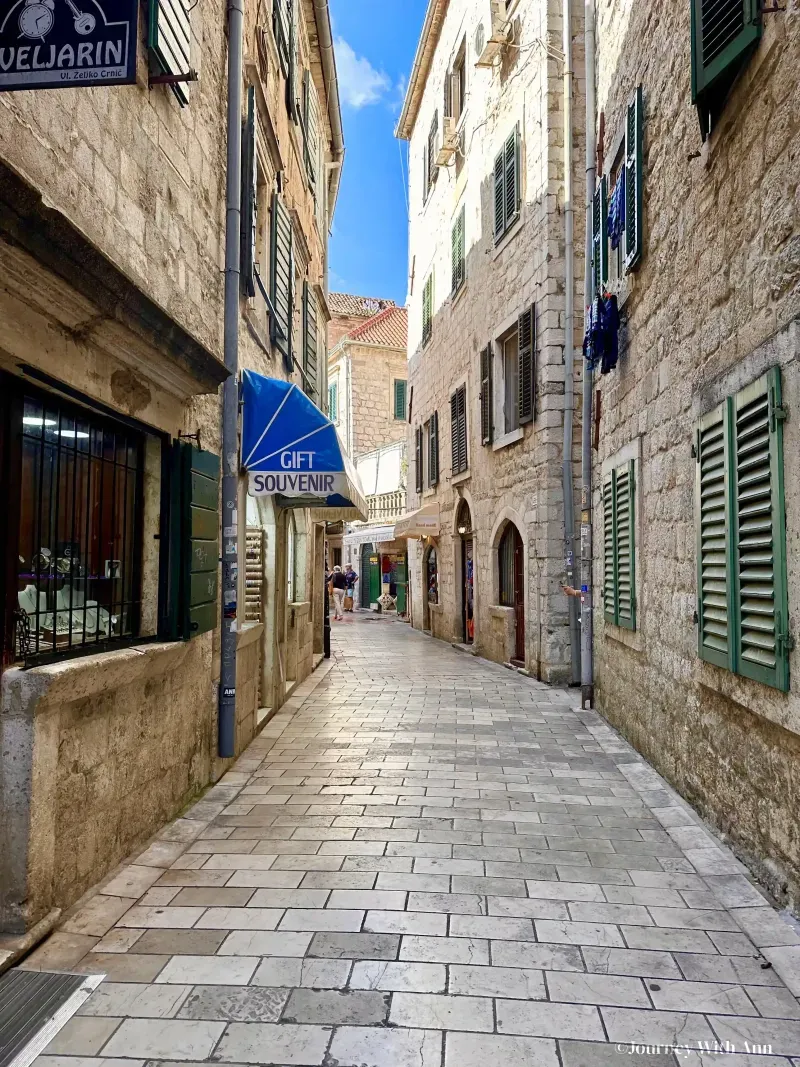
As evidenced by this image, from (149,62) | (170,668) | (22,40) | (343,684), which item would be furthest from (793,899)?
(343,684)

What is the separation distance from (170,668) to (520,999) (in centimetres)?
278

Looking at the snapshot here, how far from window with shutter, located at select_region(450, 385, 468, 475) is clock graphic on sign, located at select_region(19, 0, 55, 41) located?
1247 cm

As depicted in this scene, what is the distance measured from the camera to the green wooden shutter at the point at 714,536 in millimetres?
4316

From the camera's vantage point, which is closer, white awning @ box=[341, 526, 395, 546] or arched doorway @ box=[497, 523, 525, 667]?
arched doorway @ box=[497, 523, 525, 667]

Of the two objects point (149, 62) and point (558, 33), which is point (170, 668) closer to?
point (149, 62)

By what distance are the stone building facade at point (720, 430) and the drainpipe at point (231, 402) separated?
332cm

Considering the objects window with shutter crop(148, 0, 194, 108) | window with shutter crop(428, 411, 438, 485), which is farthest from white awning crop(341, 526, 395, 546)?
window with shutter crop(148, 0, 194, 108)

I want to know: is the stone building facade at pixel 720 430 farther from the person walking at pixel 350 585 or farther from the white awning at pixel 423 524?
the person walking at pixel 350 585

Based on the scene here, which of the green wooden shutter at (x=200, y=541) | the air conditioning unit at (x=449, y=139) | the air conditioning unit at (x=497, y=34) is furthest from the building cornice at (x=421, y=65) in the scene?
the green wooden shutter at (x=200, y=541)

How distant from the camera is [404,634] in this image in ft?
62.8

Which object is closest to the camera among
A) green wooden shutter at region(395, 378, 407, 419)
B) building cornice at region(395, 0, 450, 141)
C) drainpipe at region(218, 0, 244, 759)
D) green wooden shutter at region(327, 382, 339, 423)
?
drainpipe at region(218, 0, 244, 759)

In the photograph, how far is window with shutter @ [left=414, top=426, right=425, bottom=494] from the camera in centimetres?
1948

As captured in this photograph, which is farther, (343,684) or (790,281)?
(343,684)

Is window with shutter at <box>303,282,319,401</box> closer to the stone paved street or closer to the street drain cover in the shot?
the stone paved street
